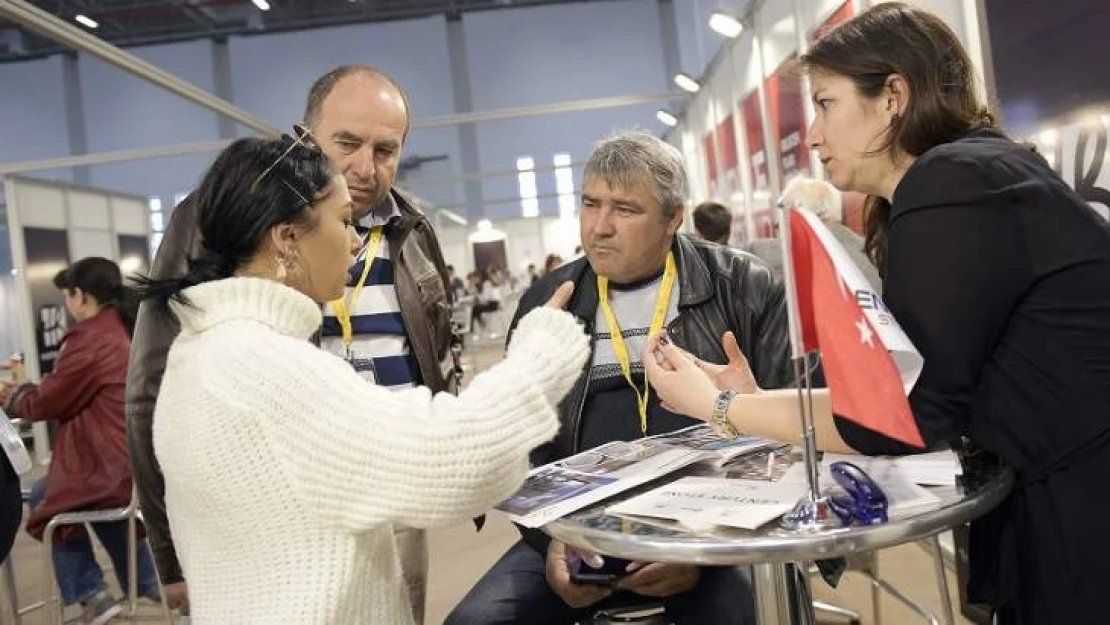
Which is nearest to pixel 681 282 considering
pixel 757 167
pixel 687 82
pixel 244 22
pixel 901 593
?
pixel 901 593

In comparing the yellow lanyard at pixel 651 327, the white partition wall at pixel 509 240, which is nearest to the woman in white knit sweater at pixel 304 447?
the yellow lanyard at pixel 651 327

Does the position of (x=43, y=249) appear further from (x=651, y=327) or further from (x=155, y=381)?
(x=651, y=327)

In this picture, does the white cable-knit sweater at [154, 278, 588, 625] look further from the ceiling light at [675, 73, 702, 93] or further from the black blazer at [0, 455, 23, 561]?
the ceiling light at [675, 73, 702, 93]

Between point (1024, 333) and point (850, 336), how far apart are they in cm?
30

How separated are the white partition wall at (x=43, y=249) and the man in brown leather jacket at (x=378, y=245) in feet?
21.4

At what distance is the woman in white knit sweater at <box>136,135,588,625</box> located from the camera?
1077 mm

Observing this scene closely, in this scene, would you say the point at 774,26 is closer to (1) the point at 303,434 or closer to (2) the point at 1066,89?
(2) the point at 1066,89

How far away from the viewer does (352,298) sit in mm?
2014

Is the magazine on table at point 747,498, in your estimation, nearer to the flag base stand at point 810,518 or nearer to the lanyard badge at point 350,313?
the flag base stand at point 810,518

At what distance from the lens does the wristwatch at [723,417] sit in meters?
1.37

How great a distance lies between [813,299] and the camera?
44.9 inches

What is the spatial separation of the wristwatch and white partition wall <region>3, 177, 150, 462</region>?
24.6 feet

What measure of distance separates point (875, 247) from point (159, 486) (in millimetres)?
1474

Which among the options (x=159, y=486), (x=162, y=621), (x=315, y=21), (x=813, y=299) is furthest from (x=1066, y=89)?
(x=315, y=21)
